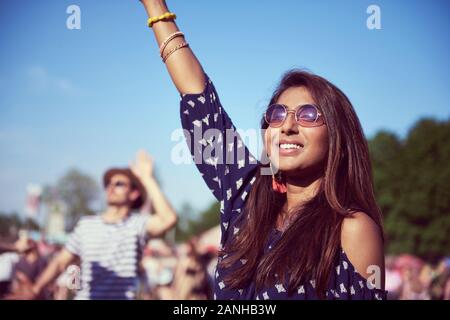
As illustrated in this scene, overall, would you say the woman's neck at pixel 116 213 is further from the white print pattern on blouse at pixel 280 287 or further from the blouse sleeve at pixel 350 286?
the blouse sleeve at pixel 350 286

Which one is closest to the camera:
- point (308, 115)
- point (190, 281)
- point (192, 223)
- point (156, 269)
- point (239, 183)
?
point (308, 115)

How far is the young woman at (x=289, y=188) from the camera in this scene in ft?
6.27

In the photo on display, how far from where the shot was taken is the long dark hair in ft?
6.33

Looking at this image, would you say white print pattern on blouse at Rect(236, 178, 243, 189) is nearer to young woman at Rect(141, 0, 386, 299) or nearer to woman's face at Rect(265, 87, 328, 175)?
young woman at Rect(141, 0, 386, 299)

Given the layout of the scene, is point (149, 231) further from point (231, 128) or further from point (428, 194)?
point (428, 194)

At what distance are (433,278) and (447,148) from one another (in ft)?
67.8

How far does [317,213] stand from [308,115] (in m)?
0.37

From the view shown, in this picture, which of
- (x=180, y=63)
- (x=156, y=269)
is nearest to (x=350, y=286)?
(x=180, y=63)

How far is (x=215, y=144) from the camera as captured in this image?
88.2 inches

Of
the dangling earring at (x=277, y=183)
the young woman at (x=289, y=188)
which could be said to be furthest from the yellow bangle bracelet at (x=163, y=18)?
the dangling earring at (x=277, y=183)

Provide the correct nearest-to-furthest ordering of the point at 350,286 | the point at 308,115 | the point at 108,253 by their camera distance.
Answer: the point at 350,286 → the point at 308,115 → the point at 108,253

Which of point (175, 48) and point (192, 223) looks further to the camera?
point (192, 223)

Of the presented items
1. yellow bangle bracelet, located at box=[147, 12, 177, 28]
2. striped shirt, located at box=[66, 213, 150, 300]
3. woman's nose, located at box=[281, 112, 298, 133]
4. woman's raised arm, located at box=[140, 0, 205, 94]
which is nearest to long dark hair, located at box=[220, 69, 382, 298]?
woman's nose, located at box=[281, 112, 298, 133]

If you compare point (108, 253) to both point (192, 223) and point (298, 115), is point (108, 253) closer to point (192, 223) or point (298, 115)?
point (298, 115)
